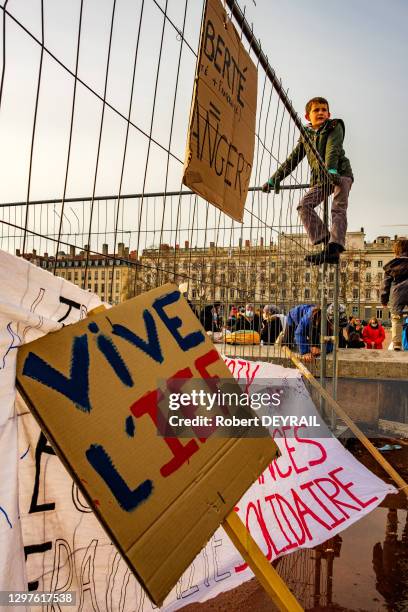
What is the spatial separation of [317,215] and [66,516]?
3.95 meters

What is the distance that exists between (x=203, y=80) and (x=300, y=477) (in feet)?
6.43

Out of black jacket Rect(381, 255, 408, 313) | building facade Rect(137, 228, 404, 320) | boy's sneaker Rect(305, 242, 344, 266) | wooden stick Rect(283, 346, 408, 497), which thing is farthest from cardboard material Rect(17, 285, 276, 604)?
black jacket Rect(381, 255, 408, 313)

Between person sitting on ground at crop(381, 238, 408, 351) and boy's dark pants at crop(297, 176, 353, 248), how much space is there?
1988 mm

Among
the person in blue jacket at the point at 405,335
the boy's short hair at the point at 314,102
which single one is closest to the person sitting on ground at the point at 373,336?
the person in blue jacket at the point at 405,335

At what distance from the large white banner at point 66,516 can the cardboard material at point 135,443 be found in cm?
8

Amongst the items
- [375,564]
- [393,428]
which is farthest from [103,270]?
[393,428]

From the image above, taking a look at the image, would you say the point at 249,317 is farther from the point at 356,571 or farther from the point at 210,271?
the point at 356,571

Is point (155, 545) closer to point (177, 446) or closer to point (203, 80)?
point (177, 446)

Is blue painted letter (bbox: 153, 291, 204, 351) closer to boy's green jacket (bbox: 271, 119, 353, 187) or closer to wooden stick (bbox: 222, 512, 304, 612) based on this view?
wooden stick (bbox: 222, 512, 304, 612)

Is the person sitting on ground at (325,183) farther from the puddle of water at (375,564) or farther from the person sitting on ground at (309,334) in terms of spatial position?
the puddle of water at (375,564)

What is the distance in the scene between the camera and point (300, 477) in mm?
2730

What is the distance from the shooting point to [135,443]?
1276 mm

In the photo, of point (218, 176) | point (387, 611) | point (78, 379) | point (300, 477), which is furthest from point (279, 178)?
point (78, 379)

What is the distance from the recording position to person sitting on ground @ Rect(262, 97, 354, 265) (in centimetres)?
486
